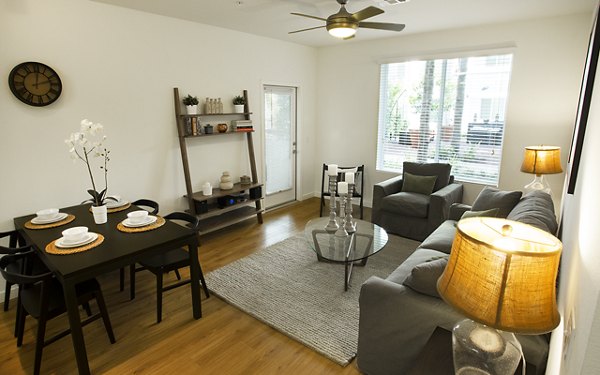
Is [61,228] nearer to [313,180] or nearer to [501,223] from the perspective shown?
[501,223]

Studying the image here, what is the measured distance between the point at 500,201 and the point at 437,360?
7.77ft

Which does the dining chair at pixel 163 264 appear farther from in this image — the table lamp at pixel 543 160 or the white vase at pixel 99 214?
the table lamp at pixel 543 160

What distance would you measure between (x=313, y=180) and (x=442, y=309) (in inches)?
191

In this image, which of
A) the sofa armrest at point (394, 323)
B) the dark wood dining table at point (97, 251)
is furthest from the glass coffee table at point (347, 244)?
the dark wood dining table at point (97, 251)

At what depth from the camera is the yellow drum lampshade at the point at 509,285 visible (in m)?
0.94

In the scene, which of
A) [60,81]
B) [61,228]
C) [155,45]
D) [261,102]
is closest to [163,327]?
[61,228]

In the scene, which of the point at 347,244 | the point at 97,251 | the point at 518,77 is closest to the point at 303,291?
the point at 347,244

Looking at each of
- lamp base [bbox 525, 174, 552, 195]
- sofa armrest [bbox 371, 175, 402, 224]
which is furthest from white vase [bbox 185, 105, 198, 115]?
lamp base [bbox 525, 174, 552, 195]

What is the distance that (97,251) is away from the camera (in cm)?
233

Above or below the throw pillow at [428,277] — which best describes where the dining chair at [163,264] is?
below

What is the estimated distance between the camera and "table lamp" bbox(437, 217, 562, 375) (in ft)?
3.08

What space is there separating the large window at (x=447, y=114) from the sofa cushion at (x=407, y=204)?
0.91m

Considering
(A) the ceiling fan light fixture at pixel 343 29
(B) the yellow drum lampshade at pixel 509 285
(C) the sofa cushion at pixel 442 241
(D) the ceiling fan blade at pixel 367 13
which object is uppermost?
(D) the ceiling fan blade at pixel 367 13

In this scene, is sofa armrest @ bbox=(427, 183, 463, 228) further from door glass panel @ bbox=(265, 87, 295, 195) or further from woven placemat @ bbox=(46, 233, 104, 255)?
woven placemat @ bbox=(46, 233, 104, 255)
